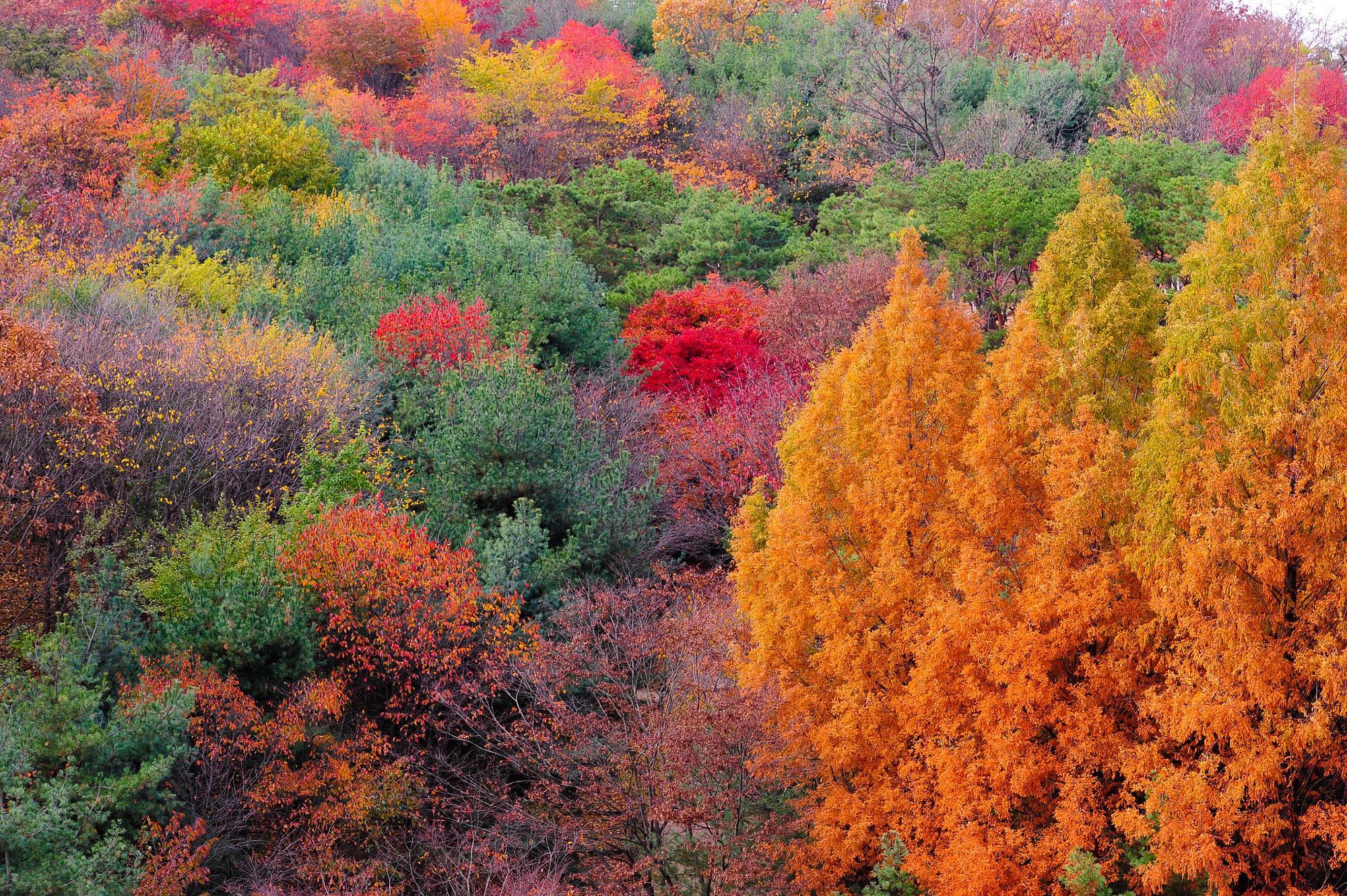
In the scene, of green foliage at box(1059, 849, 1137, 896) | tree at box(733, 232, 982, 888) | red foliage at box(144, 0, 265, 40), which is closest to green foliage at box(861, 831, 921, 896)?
tree at box(733, 232, 982, 888)

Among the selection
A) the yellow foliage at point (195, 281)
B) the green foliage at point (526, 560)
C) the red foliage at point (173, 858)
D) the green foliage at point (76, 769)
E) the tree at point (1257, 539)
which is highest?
the tree at point (1257, 539)

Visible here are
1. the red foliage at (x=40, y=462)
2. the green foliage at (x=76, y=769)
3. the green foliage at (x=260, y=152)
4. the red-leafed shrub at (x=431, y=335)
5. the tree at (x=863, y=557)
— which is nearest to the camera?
the green foliage at (x=76, y=769)

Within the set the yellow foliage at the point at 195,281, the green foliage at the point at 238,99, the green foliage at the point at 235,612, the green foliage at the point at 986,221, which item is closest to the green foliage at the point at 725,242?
the green foliage at the point at 986,221

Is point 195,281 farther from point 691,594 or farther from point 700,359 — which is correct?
point 691,594

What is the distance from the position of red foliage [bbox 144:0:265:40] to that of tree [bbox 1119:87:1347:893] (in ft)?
168

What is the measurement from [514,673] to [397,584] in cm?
227

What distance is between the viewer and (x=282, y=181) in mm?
42406

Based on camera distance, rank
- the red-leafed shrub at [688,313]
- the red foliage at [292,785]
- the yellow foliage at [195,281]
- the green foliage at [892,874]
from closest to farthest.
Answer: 1. the green foliage at [892,874]
2. the red foliage at [292,785]
3. the yellow foliage at [195,281]
4. the red-leafed shrub at [688,313]

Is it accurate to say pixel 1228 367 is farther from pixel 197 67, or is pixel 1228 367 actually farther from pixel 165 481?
pixel 197 67

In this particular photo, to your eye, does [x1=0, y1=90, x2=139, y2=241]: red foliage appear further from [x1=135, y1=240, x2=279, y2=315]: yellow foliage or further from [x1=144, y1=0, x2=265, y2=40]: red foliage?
[x1=144, y1=0, x2=265, y2=40]: red foliage

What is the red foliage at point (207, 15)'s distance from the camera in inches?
2228

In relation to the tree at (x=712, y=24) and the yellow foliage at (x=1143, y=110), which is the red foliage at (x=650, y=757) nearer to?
the yellow foliage at (x=1143, y=110)

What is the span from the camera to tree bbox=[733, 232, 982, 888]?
18.3 metres

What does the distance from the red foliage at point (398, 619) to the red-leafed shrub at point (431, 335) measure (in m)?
9.05
